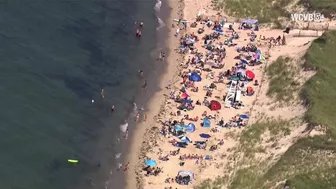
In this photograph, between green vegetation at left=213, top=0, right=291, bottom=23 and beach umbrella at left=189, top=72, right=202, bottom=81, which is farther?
green vegetation at left=213, top=0, right=291, bottom=23

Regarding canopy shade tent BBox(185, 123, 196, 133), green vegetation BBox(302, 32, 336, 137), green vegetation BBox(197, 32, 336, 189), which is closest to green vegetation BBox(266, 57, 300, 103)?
green vegetation BBox(302, 32, 336, 137)

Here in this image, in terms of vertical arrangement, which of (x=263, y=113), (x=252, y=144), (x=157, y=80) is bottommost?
(x=252, y=144)

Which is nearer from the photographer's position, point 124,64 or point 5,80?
point 5,80

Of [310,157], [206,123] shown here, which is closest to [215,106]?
[206,123]

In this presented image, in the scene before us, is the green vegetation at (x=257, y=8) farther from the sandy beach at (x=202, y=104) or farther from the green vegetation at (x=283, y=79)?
the green vegetation at (x=283, y=79)

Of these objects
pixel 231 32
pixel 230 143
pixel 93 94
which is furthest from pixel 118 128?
pixel 231 32

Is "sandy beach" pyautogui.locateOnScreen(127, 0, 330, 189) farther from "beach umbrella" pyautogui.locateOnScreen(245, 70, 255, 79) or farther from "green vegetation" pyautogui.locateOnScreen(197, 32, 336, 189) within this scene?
"green vegetation" pyautogui.locateOnScreen(197, 32, 336, 189)

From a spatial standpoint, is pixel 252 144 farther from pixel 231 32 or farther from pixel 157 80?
pixel 231 32
